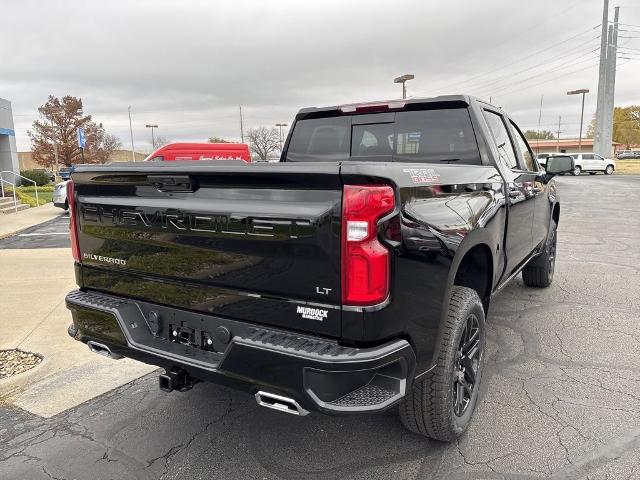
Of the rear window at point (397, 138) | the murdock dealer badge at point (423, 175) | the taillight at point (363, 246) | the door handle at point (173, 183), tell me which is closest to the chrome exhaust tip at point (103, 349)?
the door handle at point (173, 183)

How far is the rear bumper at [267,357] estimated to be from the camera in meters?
1.99

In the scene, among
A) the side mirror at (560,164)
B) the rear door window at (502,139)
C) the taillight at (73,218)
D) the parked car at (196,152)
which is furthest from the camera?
the parked car at (196,152)

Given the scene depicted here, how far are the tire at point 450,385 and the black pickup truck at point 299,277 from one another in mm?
11

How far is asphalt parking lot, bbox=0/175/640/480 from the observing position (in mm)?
2578

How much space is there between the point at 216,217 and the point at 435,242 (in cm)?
104

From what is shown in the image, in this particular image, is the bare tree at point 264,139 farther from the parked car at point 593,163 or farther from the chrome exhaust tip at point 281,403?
the chrome exhaust tip at point 281,403

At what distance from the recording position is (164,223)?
2432 millimetres

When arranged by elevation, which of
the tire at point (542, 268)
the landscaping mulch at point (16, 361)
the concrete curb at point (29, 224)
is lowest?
the concrete curb at point (29, 224)

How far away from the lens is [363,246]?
1.95 meters

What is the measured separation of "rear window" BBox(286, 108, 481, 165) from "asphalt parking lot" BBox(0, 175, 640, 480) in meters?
Answer: 1.74

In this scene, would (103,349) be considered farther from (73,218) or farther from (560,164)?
Answer: (560,164)

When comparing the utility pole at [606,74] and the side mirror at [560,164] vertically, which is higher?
the utility pole at [606,74]

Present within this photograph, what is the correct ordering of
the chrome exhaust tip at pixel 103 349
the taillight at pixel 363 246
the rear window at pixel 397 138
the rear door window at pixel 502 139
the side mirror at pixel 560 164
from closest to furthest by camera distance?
1. the taillight at pixel 363 246
2. the chrome exhaust tip at pixel 103 349
3. the rear window at pixel 397 138
4. the rear door window at pixel 502 139
5. the side mirror at pixel 560 164

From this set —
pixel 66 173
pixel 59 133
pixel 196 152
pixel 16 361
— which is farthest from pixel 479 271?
pixel 59 133
